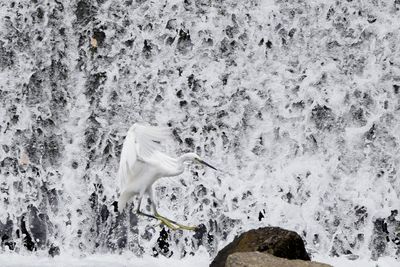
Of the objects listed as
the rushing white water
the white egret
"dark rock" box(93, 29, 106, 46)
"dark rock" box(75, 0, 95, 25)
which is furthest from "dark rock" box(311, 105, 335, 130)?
the white egret

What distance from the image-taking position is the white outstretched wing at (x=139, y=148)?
874 centimetres

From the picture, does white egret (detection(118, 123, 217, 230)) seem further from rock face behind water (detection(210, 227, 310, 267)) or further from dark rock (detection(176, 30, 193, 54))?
dark rock (detection(176, 30, 193, 54))

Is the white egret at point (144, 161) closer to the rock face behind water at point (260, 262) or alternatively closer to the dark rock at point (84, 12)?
the rock face behind water at point (260, 262)

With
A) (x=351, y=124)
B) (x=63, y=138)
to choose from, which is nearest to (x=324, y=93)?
(x=351, y=124)

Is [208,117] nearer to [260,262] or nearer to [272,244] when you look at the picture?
[272,244]

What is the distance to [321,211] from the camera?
11.4m

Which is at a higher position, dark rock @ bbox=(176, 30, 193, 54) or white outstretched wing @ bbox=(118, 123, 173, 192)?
dark rock @ bbox=(176, 30, 193, 54)

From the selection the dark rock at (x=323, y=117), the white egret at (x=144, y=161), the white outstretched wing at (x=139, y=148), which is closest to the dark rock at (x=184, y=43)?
the dark rock at (x=323, y=117)

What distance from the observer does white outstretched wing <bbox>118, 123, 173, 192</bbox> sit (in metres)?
8.74

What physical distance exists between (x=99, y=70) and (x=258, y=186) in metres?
2.51

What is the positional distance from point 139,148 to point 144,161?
0.46 feet

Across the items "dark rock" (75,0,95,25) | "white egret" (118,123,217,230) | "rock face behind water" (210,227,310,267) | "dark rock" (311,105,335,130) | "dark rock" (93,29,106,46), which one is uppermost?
"dark rock" (75,0,95,25)

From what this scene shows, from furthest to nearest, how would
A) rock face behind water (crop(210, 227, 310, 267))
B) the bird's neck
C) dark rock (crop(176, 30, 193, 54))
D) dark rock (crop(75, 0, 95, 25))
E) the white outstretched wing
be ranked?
dark rock (crop(75, 0, 95, 25)), dark rock (crop(176, 30, 193, 54)), the bird's neck, the white outstretched wing, rock face behind water (crop(210, 227, 310, 267))

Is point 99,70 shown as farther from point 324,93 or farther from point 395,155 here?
point 395,155
